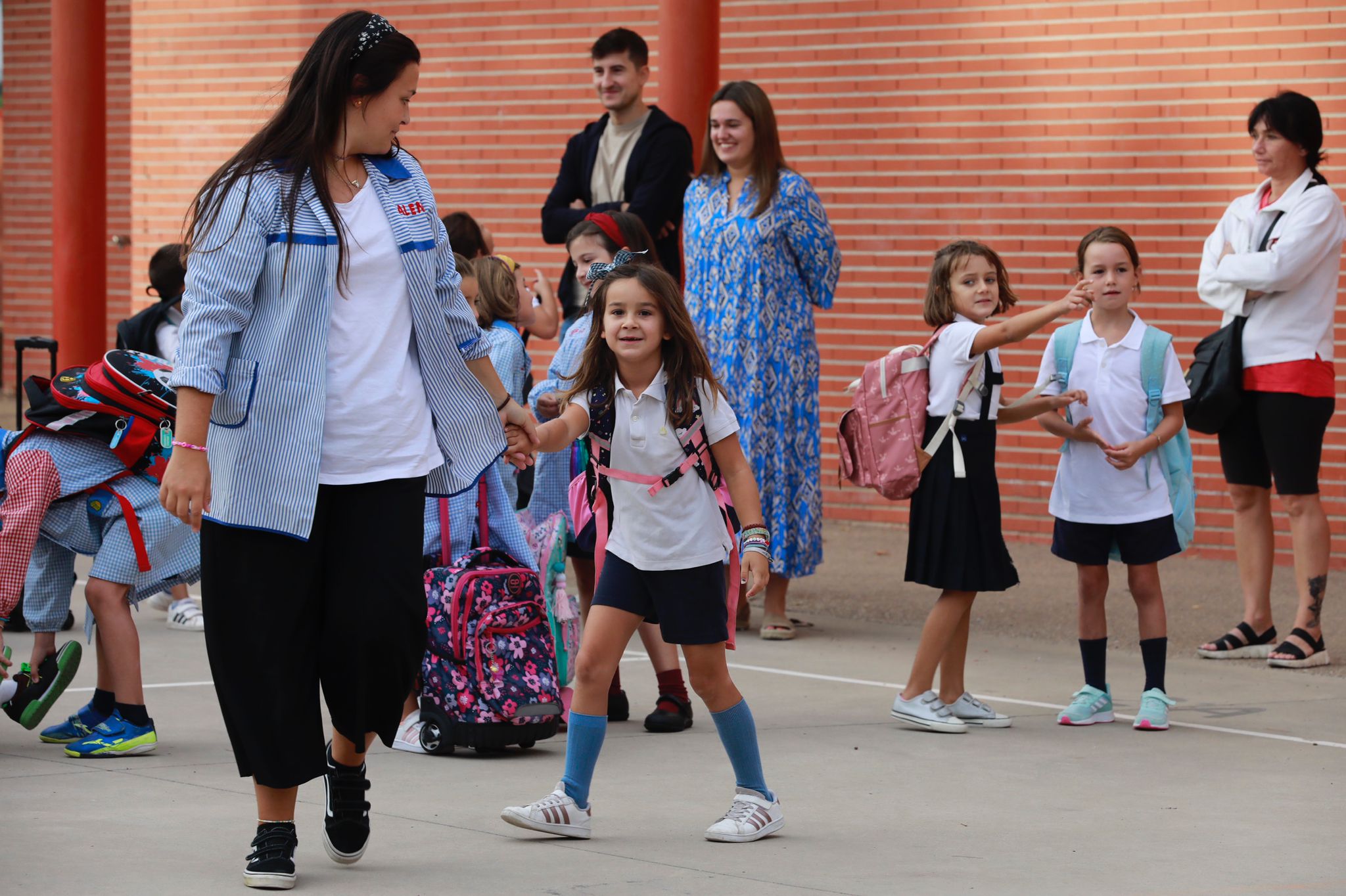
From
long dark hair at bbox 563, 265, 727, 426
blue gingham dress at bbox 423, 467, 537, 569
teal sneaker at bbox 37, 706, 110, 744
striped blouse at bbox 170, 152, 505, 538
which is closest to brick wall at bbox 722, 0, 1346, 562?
blue gingham dress at bbox 423, 467, 537, 569

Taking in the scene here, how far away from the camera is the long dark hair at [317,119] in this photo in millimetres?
4137

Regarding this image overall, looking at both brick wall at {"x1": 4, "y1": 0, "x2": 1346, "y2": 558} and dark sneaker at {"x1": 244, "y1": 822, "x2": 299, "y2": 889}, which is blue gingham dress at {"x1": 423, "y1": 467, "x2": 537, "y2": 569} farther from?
brick wall at {"x1": 4, "y1": 0, "x2": 1346, "y2": 558}

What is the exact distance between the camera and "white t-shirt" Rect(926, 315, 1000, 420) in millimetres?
6121

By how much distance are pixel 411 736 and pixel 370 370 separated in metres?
1.97

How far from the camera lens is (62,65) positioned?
1297 centimetres

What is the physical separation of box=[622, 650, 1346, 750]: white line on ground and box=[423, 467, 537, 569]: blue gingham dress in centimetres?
169

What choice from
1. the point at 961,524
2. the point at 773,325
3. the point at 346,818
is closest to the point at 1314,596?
the point at 961,524

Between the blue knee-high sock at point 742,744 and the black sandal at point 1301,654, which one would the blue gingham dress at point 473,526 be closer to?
the blue knee-high sock at point 742,744

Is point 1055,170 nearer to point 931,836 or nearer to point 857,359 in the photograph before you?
point 857,359

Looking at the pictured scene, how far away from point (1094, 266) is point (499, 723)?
8.70 feet

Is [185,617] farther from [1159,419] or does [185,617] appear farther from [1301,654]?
[1301,654]

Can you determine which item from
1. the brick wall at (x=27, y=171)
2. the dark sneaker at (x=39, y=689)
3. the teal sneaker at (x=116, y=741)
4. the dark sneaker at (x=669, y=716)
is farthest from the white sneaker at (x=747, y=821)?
the brick wall at (x=27, y=171)

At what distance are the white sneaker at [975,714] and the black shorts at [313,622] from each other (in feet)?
8.47

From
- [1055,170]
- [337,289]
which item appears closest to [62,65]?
[1055,170]
